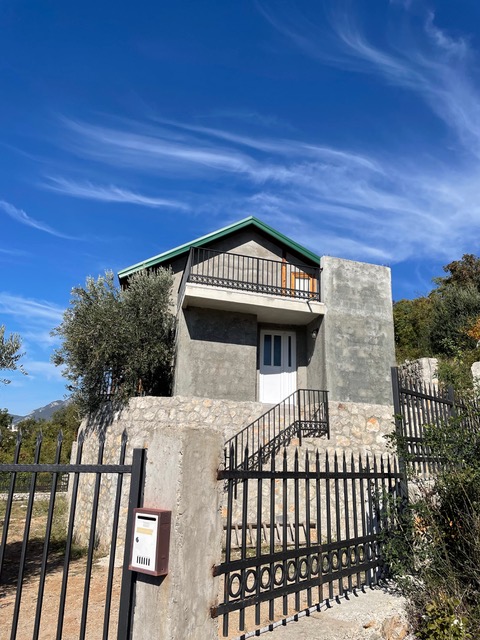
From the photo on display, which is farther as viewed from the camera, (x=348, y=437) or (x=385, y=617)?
(x=348, y=437)

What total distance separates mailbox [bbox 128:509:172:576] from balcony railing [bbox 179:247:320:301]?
38.9ft

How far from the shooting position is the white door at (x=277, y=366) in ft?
49.6

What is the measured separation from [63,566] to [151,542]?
2.72m

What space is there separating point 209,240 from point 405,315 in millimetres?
17748

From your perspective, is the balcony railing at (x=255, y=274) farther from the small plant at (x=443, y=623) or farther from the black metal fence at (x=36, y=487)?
the small plant at (x=443, y=623)

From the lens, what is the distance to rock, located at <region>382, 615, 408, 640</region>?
3629 millimetres

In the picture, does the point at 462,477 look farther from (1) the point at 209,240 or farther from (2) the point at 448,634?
(1) the point at 209,240

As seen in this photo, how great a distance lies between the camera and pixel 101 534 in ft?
32.1

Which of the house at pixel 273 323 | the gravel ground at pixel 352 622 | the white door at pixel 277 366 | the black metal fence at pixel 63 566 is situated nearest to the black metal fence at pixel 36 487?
the black metal fence at pixel 63 566

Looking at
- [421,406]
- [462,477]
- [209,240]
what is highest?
[209,240]

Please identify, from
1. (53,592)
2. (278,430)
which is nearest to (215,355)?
(278,430)

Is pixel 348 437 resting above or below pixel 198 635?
above

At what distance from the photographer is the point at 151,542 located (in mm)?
2744

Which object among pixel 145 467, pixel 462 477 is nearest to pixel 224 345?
pixel 462 477
